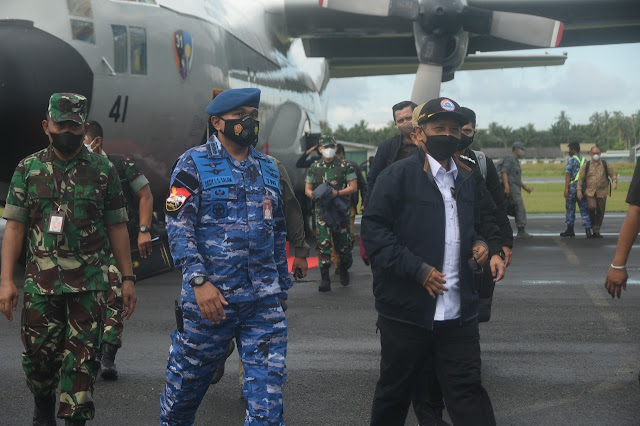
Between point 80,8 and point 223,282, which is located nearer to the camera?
point 223,282

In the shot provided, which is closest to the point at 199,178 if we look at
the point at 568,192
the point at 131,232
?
the point at 131,232

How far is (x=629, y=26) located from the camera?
1738 centimetres

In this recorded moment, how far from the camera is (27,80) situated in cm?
751

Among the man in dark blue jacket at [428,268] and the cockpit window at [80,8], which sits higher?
the cockpit window at [80,8]

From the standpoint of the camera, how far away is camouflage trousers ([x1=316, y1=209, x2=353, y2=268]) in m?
9.39

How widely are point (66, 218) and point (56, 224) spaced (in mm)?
73

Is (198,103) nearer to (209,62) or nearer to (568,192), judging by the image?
(209,62)

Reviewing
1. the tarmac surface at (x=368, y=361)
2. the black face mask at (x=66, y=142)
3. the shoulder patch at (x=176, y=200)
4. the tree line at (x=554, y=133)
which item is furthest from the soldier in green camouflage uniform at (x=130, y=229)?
the tree line at (x=554, y=133)

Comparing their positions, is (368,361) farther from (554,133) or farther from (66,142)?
(554,133)

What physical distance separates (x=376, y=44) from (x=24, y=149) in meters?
12.2

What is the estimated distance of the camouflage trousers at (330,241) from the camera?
9391 millimetres

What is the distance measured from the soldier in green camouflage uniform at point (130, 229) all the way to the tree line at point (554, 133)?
356ft

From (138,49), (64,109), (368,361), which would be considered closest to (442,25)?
(138,49)

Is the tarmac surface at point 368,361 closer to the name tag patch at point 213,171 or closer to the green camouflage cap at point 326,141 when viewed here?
the name tag patch at point 213,171
